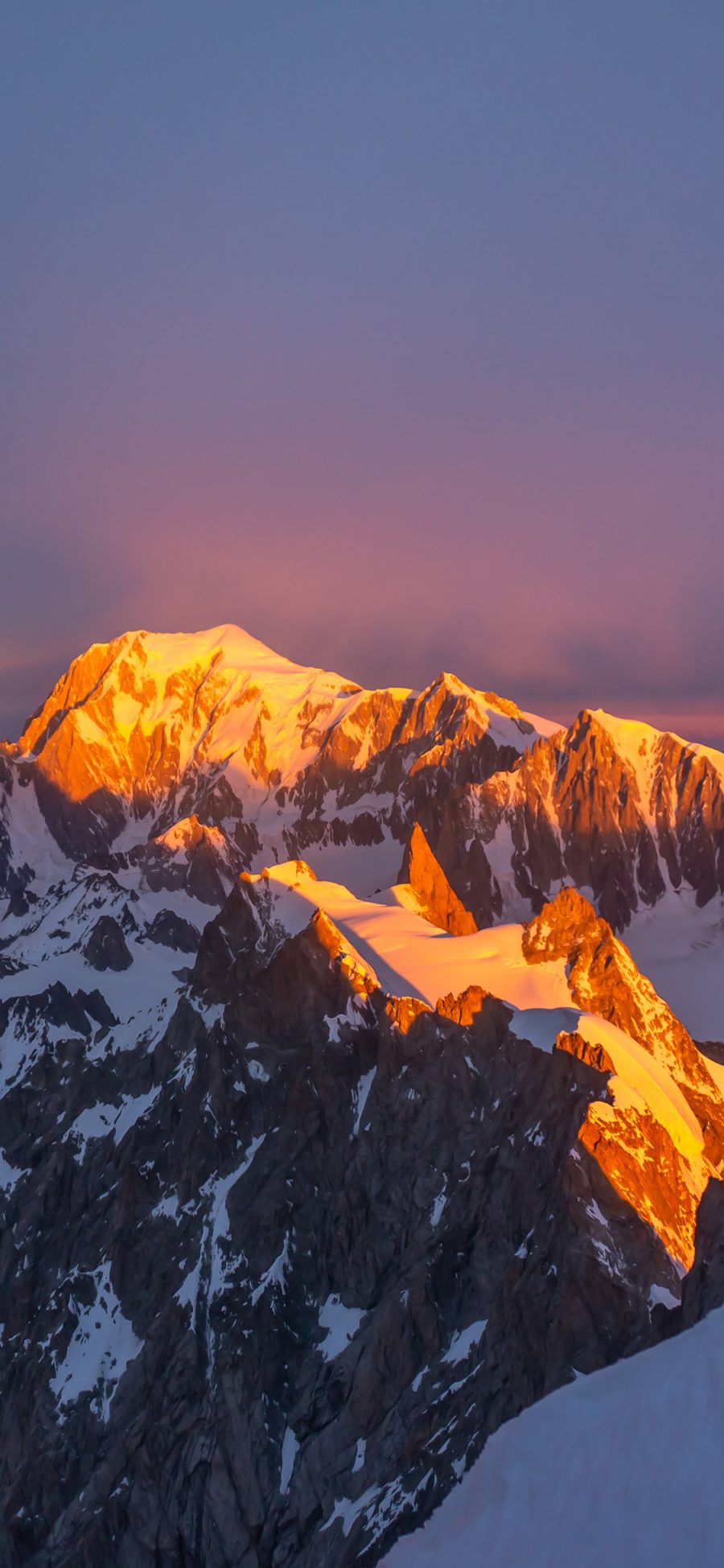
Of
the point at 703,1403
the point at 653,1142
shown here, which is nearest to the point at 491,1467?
the point at 703,1403

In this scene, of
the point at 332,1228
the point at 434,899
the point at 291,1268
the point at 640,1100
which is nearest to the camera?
the point at 640,1100

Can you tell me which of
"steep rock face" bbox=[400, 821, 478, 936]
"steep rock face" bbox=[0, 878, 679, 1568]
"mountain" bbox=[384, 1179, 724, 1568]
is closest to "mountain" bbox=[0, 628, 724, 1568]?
"steep rock face" bbox=[0, 878, 679, 1568]

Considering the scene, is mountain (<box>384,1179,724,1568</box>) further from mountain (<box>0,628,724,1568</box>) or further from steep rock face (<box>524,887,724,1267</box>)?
steep rock face (<box>524,887,724,1267</box>)

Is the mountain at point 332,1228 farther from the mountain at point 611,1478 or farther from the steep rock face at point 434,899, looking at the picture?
the steep rock face at point 434,899

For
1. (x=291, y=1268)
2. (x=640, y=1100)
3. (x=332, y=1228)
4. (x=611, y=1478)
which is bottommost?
(x=291, y=1268)

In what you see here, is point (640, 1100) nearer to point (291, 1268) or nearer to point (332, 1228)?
point (332, 1228)

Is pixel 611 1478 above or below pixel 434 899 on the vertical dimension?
above

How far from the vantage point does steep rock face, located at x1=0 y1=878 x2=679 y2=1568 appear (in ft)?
265

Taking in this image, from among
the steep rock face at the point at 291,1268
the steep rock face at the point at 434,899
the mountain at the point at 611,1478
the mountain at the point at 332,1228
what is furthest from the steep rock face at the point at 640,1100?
the steep rock face at the point at 434,899

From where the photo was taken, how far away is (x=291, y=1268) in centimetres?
11519

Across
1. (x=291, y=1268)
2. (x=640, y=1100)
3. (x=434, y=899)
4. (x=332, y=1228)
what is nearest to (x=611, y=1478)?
(x=640, y=1100)

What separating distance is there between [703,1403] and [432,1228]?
66.5 metres

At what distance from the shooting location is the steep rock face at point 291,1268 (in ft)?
265

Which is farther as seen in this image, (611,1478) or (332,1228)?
(332,1228)
